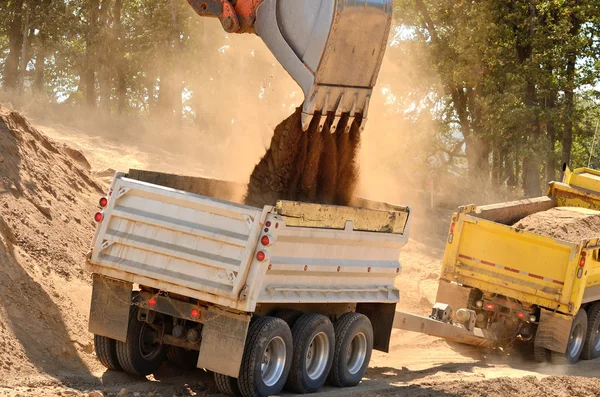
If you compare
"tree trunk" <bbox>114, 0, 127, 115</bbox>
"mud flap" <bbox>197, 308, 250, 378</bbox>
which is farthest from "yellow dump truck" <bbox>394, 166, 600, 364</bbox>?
"tree trunk" <bbox>114, 0, 127, 115</bbox>

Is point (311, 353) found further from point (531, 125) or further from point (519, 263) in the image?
point (531, 125)

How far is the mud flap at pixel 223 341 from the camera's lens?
779 centimetres

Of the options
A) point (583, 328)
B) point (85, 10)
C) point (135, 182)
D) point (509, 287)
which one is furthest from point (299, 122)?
point (85, 10)

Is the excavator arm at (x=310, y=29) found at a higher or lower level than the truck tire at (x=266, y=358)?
higher

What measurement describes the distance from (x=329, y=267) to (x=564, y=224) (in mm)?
5349

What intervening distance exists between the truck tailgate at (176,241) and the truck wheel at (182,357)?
133cm

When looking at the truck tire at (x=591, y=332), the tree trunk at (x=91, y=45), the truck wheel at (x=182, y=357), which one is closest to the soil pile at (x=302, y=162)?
the truck wheel at (x=182, y=357)

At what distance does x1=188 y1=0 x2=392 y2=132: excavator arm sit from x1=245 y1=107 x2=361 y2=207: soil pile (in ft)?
1.69

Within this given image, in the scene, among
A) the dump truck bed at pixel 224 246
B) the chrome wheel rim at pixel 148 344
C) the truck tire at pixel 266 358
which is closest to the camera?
the dump truck bed at pixel 224 246

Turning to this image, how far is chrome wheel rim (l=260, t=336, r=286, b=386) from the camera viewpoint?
325 inches

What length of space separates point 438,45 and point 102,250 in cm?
2112

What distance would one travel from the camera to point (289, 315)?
28.3 feet

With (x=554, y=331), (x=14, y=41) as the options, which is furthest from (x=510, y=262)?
(x=14, y=41)

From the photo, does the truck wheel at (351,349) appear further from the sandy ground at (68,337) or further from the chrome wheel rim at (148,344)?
the chrome wheel rim at (148,344)
